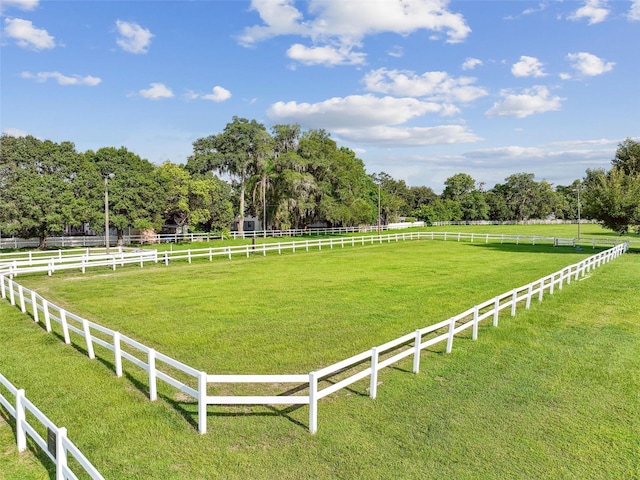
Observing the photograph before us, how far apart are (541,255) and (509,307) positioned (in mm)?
21630

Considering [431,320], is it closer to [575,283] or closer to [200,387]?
[200,387]

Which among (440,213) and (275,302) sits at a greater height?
(440,213)

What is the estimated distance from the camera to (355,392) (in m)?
7.58

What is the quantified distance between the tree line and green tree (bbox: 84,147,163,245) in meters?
0.09

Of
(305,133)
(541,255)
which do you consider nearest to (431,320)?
(541,255)

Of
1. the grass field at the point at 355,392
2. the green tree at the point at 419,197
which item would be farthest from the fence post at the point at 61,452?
the green tree at the point at 419,197

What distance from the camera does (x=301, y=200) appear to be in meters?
52.8

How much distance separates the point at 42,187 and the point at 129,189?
7.31 m

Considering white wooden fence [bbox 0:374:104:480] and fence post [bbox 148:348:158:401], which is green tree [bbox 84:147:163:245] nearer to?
fence post [bbox 148:348:158:401]

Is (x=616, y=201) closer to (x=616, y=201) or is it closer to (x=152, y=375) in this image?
(x=616, y=201)

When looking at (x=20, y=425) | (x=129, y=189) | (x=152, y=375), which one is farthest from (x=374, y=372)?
(x=129, y=189)

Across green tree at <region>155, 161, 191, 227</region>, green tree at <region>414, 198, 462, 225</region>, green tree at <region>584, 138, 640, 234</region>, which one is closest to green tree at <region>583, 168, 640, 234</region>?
green tree at <region>584, 138, 640, 234</region>

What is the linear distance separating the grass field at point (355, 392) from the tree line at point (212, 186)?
20761mm

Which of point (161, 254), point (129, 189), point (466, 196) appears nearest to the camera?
point (161, 254)
